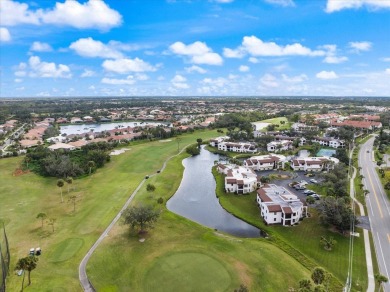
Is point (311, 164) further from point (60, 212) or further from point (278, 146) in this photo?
point (60, 212)

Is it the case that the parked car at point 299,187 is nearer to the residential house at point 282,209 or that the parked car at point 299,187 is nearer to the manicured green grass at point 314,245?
the residential house at point 282,209

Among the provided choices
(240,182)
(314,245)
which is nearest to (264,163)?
(240,182)

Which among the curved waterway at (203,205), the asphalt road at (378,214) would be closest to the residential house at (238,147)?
the curved waterway at (203,205)

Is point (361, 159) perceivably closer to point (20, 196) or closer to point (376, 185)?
point (376, 185)

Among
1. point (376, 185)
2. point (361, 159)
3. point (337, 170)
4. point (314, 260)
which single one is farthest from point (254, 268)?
point (361, 159)

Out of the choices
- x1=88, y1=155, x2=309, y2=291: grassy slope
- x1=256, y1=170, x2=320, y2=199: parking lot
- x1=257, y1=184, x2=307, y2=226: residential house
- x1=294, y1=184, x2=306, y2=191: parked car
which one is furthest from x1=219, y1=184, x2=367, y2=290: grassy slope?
x1=256, y1=170, x2=320, y2=199: parking lot

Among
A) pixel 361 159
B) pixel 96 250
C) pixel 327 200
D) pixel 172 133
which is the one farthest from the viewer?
pixel 172 133
